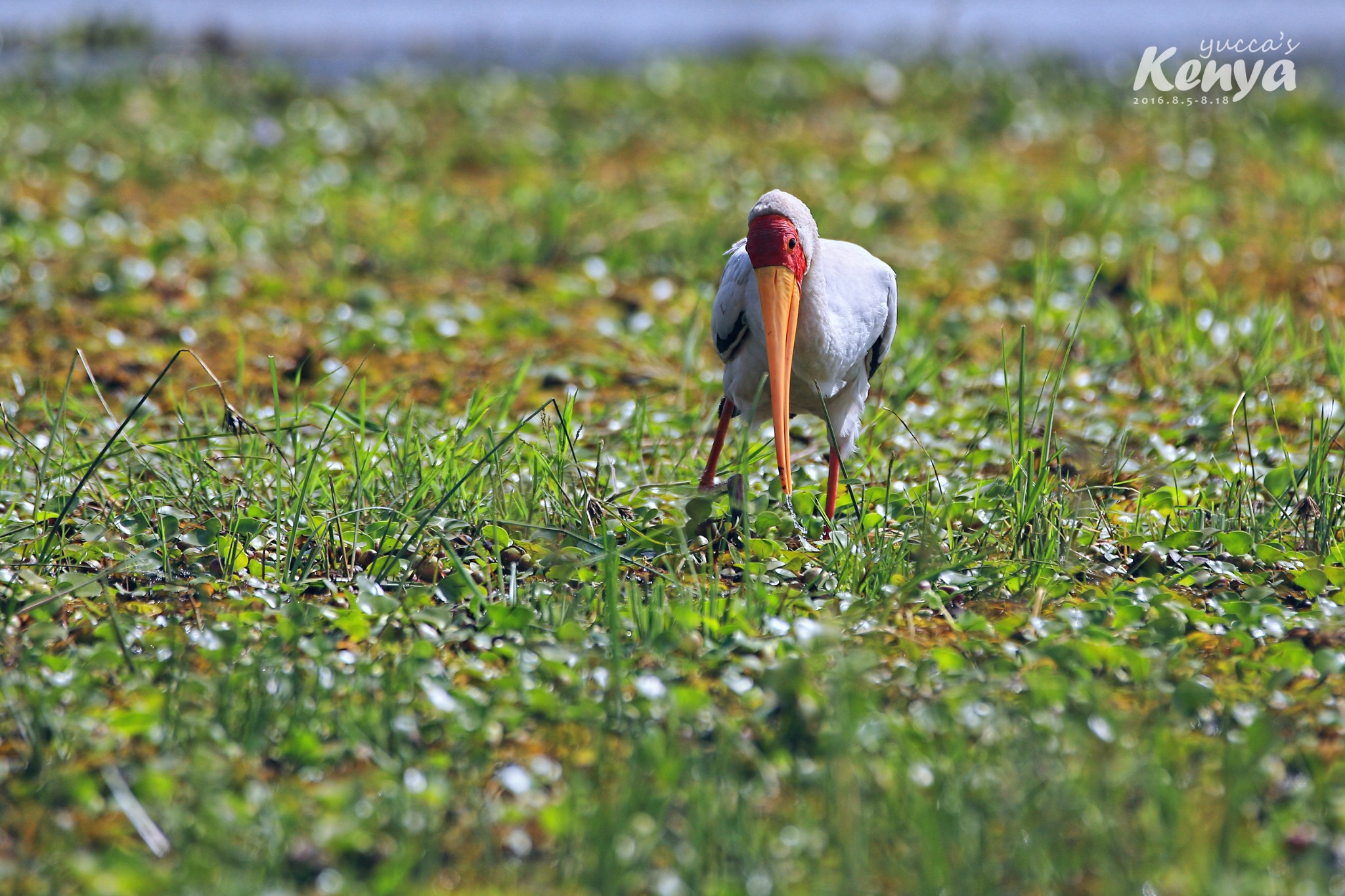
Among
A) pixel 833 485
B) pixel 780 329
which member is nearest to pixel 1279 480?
pixel 833 485

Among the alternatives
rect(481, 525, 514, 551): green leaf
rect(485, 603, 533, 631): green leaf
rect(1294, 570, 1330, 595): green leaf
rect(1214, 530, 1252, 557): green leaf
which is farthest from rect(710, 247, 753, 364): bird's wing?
rect(1294, 570, 1330, 595): green leaf

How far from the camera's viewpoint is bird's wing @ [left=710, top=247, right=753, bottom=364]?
3479 millimetres

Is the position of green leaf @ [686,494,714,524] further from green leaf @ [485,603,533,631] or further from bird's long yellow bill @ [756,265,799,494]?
green leaf @ [485,603,533,631]

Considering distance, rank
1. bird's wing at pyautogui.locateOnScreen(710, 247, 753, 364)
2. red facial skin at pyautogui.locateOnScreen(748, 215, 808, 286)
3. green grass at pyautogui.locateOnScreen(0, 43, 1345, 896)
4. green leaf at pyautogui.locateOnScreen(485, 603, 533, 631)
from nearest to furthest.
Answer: green grass at pyautogui.locateOnScreen(0, 43, 1345, 896) → green leaf at pyautogui.locateOnScreen(485, 603, 533, 631) → red facial skin at pyautogui.locateOnScreen(748, 215, 808, 286) → bird's wing at pyautogui.locateOnScreen(710, 247, 753, 364)

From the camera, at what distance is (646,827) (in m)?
2.18

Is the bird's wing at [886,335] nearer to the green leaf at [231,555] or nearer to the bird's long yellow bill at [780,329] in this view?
the bird's long yellow bill at [780,329]

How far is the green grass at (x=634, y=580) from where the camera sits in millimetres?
2160

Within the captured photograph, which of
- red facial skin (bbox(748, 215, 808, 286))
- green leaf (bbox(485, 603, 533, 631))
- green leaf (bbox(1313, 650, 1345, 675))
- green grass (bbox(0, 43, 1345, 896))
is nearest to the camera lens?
green grass (bbox(0, 43, 1345, 896))

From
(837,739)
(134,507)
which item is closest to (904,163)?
(134,507)

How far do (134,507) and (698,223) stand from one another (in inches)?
157

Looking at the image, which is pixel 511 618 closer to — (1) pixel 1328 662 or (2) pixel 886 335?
(2) pixel 886 335

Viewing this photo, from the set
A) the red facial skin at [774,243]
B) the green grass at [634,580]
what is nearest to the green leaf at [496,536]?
the green grass at [634,580]

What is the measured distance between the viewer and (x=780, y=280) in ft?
10.4

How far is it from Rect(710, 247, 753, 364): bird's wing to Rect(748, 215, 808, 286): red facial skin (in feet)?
0.63
